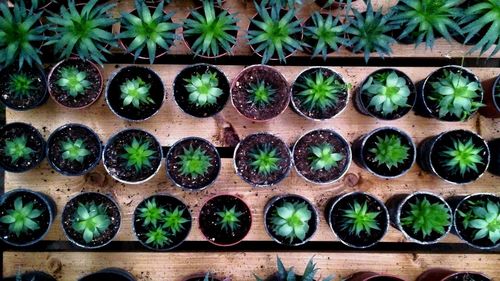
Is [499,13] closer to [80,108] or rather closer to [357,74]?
[357,74]

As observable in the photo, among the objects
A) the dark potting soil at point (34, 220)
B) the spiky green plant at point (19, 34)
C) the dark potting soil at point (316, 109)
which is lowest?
the dark potting soil at point (34, 220)

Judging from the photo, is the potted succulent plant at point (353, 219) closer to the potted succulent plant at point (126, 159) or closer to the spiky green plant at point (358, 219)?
the spiky green plant at point (358, 219)

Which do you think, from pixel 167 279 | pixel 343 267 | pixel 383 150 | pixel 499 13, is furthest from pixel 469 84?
pixel 167 279

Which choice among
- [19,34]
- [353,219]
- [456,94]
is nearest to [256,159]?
[353,219]

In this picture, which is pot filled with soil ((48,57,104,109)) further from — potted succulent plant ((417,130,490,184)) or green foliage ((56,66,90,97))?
potted succulent plant ((417,130,490,184))

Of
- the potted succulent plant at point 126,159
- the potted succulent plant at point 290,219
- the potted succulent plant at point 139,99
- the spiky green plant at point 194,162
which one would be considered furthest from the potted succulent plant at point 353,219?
the potted succulent plant at point 139,99

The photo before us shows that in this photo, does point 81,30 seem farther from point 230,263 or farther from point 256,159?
point 230,263
